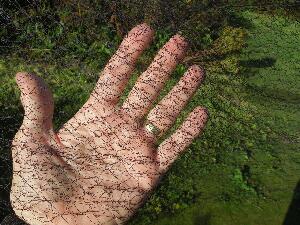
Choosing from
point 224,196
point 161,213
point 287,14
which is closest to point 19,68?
point 161,213

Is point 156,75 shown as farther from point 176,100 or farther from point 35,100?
point 35,100

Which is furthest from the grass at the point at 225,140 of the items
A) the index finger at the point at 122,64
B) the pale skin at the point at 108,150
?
the index finger at the point at 122,64

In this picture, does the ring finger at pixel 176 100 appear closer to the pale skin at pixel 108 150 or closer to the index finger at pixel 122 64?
the pale skin at pixel 108 150

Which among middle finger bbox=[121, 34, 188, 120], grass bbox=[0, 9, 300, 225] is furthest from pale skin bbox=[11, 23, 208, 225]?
grass bbox=[0, 9, 300, 225]

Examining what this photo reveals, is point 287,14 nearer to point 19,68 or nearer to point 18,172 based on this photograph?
point 19,68

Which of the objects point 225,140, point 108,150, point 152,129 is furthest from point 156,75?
point 225,140
